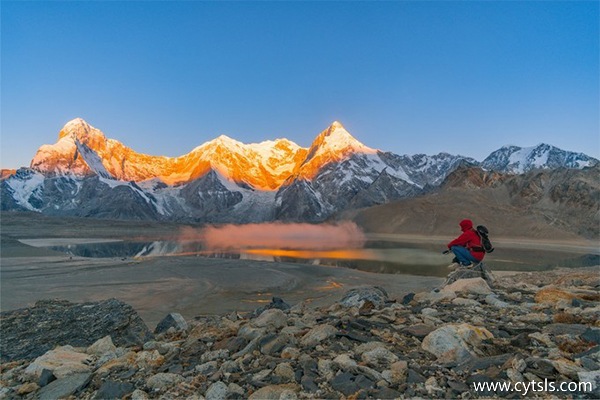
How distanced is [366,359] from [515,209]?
158m

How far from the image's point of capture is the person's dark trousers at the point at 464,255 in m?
13.8

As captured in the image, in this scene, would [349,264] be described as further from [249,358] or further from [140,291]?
[249,358]

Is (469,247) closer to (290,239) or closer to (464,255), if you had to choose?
(464,255)

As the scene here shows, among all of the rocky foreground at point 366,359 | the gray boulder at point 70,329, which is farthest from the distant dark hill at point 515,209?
the gray boulder at point 70,329

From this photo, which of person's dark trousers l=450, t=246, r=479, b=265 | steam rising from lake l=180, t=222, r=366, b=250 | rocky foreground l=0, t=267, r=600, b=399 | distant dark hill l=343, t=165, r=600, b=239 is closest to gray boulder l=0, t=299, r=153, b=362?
rocky foreground l=0, t=267, r=600, b=399

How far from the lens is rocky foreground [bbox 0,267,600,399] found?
17.6ft


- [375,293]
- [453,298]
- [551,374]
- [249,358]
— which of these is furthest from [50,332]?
[551,374]

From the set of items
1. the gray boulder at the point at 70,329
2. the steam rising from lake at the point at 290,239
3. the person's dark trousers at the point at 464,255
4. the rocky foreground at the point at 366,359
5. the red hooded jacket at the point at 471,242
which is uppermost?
the red hooded jacket at the point at 471,242

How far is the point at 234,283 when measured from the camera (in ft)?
108

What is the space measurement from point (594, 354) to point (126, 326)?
1193 centimetres

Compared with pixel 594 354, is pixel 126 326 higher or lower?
lower

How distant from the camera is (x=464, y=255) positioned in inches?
546

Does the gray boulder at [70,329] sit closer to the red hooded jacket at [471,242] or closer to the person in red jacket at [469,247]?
the person in red jacket at [469,247]

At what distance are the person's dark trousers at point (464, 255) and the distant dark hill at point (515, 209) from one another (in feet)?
402
